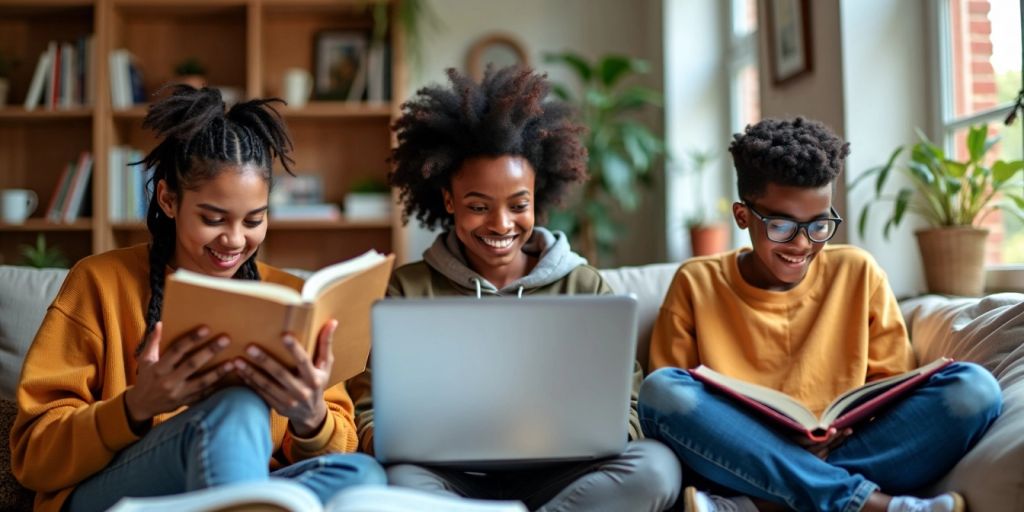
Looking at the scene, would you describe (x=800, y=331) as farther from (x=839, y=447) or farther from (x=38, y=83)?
(x=38, y=83)

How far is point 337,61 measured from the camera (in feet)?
12.8

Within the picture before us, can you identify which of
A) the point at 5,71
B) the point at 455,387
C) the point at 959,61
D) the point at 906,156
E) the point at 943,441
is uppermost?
the point at 5,71

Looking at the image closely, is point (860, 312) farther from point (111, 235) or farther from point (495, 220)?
point (111, 235)

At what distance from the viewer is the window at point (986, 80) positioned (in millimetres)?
2301

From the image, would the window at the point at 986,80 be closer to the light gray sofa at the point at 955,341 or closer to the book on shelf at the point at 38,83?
the light gray sofa at the point at 955,341

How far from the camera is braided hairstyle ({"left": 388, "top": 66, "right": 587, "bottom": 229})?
1.88 meters

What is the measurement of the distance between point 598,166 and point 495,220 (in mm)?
1789

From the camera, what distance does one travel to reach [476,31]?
13.0ft

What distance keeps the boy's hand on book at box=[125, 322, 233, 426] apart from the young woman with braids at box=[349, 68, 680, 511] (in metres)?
0.42

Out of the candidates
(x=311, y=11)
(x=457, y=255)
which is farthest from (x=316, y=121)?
(x=457, y=255)

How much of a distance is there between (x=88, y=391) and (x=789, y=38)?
7.17 ft

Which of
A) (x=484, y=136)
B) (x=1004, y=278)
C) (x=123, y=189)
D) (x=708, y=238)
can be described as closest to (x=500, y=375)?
(x=484, y=136)

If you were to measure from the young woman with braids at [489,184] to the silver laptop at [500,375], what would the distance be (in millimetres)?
318

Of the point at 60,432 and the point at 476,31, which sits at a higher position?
the point at 476,31
